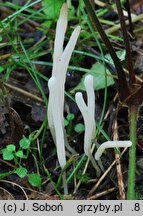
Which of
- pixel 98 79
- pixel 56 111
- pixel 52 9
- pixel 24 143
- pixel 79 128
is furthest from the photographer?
pixel 52 9

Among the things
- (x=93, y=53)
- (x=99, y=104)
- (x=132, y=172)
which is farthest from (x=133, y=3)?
(x=132, y=172)

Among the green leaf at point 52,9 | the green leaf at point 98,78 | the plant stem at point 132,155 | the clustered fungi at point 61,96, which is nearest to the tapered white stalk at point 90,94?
the clustered fungi at point 61,96

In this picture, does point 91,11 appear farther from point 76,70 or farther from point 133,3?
point 133,3

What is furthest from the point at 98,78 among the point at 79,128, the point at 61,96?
the point at 61,96

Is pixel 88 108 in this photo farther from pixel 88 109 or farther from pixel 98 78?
pixel 98 78

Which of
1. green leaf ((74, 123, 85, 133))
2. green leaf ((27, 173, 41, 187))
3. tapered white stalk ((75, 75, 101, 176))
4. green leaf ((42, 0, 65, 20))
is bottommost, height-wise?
green leaf ((27, 173, 41, 187))

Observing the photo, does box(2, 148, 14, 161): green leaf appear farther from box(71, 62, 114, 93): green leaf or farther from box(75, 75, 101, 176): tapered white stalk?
box(71, 62, 114, 93): green leaf

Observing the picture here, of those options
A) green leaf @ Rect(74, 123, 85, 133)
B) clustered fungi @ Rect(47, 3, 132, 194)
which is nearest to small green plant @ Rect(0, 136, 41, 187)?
clustered fungi @ Rect(47, 3, 132, 194)
